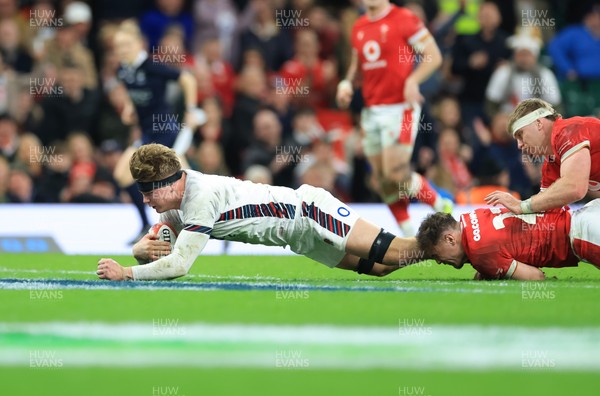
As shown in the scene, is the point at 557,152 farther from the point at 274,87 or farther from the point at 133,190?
the point at 274,87

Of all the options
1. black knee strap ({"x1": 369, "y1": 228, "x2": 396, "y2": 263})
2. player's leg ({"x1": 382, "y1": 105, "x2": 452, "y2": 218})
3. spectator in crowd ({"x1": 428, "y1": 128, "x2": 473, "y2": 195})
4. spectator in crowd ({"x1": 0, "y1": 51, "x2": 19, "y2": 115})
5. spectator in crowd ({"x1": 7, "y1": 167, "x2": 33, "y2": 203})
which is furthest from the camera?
spectator in crowd ({"x1": 0, "y1": 51, "x2": 19, "y2": 115})

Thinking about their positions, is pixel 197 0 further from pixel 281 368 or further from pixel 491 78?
pixel 281 368

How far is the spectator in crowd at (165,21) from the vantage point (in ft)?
55.4

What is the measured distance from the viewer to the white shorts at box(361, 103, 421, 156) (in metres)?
11.8

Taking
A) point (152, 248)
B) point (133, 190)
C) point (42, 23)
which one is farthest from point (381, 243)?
point (42, 23)

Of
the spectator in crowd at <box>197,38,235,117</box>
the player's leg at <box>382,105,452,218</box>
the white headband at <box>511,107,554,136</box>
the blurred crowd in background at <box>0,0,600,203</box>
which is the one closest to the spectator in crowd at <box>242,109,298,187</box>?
the blurred crowd in background at <box>0,0,600,203</box>

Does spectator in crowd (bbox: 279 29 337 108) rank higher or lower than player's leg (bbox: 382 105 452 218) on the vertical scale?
higher

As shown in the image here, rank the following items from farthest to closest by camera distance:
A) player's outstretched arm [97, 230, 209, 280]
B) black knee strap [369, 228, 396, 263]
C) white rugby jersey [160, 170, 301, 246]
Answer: black knee strap [369, 228, 396, 263] → white rugby jersey [160, 170, 301, 246] → player's outstretched arm [97, 230, 209, 280]

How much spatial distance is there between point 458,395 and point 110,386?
1.34 meters

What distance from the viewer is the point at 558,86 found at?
1605 centimetres

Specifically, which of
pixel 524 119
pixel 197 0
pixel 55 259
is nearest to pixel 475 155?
pixel 197 0

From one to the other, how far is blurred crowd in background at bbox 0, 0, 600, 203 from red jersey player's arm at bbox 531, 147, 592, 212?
21.0 ft

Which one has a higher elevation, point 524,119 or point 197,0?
point 197,0

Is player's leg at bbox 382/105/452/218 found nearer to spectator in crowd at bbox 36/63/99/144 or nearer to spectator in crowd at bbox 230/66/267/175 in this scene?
spectator in crowd at bbox 230/66/267/175
